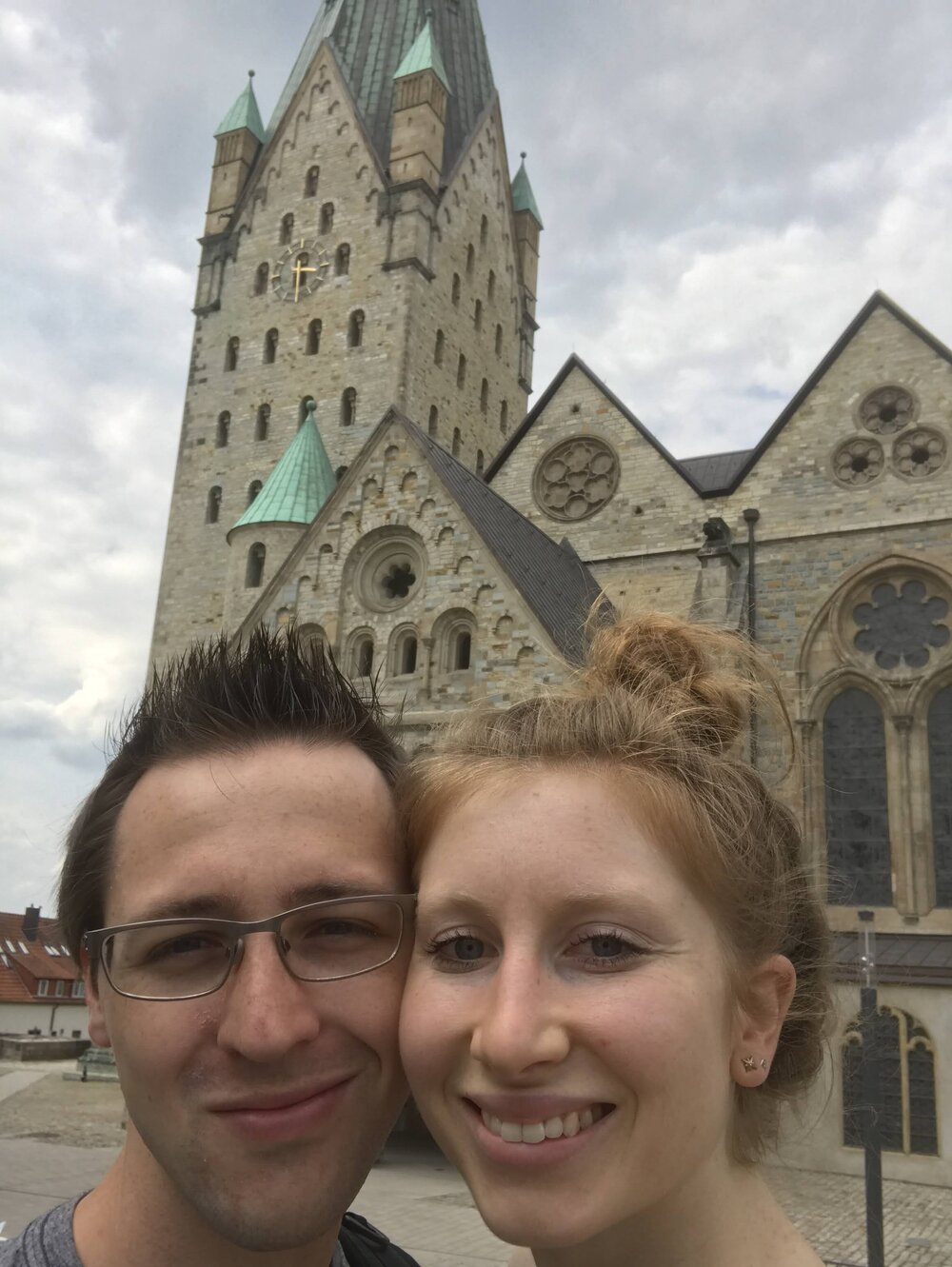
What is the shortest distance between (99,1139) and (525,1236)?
17.5 meters

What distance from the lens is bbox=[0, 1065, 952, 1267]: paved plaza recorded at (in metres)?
11.0

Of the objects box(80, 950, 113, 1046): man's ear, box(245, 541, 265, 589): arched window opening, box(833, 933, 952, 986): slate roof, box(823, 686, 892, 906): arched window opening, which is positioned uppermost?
box(245, 541, 265, 589): arched window opening

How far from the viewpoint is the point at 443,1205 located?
504 inches

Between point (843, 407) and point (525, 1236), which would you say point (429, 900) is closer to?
point (525, 1236)

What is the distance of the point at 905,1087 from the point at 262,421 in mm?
23876

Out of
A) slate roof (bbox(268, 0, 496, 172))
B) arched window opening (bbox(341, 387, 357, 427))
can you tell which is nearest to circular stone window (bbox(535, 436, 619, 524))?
arched window opening (bbox(341, 387, 357, 427))

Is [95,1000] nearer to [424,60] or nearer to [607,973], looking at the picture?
[607,973]

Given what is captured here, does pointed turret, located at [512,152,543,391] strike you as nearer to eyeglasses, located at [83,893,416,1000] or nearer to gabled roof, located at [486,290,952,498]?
gabled roof, located at [486,290,952,498]

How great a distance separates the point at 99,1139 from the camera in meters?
16.7

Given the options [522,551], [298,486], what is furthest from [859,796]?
[298,486]

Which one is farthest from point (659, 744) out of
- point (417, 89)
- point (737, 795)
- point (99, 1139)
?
point (417, 89)

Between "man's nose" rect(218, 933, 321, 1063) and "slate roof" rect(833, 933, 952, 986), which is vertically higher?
"man's nose" rect(218, 933, 321, 1063)

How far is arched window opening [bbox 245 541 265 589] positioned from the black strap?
21132 millimetres

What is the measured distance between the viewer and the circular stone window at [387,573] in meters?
16.9
